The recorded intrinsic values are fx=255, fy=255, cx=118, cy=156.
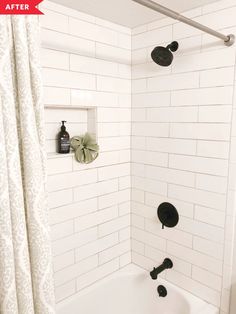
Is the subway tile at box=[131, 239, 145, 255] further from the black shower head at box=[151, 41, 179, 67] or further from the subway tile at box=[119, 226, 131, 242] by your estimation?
the black shower head at box=[151, 41, 179, 67]

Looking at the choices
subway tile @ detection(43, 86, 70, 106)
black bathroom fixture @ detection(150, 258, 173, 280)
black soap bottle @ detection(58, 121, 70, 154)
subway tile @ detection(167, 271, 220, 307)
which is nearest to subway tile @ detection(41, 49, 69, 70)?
subway tile @ detection(43, 86, 70, 106)

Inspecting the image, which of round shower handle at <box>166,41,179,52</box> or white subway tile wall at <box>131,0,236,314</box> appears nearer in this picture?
white subway tile wall at <box>131,0,236,314</box>

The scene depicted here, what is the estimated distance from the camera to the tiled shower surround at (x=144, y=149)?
147 centimetres

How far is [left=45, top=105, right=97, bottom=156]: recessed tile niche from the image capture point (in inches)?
62.7

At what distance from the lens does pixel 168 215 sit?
5.65 feet

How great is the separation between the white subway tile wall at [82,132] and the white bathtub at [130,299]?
0.06 metres

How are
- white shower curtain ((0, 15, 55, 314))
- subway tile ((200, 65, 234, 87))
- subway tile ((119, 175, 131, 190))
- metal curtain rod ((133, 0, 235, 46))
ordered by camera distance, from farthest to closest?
subway tile ((119, 175, 131, 190)) → subway tile ((200, 65, 234, 87)) → metal curtain rod ((133, 0, 235, 46)) → white shower curtain ((0, 15, 55, 314))

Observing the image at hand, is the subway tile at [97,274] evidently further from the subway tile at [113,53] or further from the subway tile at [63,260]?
the subway tile at [113,53]

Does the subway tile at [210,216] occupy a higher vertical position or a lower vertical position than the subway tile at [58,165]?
lower

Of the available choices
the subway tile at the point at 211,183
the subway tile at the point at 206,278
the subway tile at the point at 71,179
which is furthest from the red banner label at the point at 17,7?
the subway tile at the point at 206,278

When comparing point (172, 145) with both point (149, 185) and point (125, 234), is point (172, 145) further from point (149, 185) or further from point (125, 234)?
point (125, 234)

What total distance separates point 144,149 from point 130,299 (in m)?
1.13

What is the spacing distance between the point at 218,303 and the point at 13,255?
1.36 m

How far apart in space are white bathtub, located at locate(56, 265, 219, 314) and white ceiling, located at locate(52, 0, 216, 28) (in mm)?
1803
